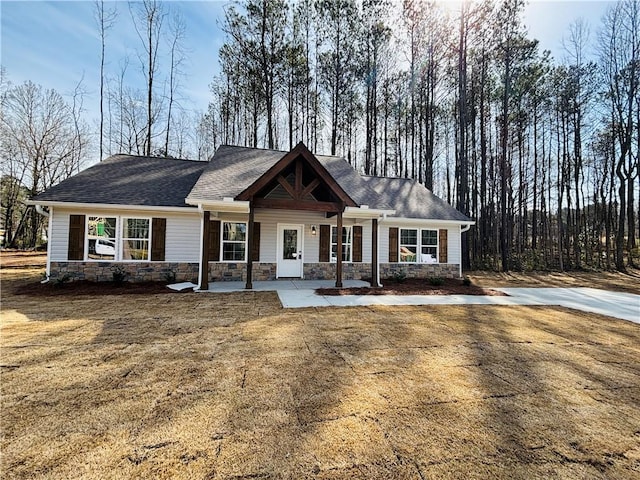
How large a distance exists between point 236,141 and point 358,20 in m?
11.1

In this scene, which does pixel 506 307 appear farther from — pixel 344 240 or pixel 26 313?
pixel 26 313

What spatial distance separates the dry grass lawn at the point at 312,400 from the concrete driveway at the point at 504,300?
1.88m

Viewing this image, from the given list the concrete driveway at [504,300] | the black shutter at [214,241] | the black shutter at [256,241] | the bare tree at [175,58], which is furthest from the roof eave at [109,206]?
the bare tree at [175,58]

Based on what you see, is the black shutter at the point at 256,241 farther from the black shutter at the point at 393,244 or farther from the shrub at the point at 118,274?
the black shutter at the point at 393,244

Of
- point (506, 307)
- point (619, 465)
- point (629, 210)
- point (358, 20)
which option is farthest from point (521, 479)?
point (629, 210)

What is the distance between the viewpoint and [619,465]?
2047mm

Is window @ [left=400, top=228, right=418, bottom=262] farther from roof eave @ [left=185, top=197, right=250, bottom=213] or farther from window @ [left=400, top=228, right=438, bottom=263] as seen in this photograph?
roof eave @ [left=185, top=197, right=250, bottom=213]

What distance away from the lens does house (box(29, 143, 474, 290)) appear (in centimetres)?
858

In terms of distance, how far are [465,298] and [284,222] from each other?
618cm

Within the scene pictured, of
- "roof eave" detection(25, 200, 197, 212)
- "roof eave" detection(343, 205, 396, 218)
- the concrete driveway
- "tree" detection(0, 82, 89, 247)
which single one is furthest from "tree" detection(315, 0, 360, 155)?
"tree" detection(0, 82, 89, 247)

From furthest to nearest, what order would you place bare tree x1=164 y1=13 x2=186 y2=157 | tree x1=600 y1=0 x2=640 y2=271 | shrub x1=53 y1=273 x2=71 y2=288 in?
bare tree x1=164 y1=13 x2=186 y2=157 < tree x1=600 y1=0 x2=640 y2=271 < shrub x1=53 y1=273 x2=71 y2=288

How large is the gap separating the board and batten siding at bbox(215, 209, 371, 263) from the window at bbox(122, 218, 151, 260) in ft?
7.54

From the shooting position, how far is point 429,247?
38.8 feet

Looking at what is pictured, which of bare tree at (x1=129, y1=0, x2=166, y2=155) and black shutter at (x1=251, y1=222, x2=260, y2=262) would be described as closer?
black shutter at (x1=251, y1=222, x2=260, y2=262)
